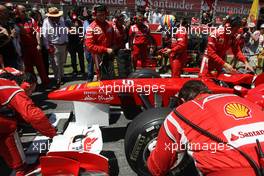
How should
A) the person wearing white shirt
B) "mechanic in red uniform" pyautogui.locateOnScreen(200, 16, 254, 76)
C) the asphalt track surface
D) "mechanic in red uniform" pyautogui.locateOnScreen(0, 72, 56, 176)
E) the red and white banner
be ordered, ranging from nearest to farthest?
"mechanic in red uniform" pyautogui.locateOnScreen(0, 72, 56, 176)
the asphalt track surface
"mechanic in red uniform" pyautogui.locateOnScreen(200, 16, 254, 76)
the person wearing white shirt
the red and white banner

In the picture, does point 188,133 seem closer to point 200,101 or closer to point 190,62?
point 200,101

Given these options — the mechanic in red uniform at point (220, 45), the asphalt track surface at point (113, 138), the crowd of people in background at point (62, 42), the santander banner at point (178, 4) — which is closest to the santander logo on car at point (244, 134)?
the asphalt track surface at point (113, 138)

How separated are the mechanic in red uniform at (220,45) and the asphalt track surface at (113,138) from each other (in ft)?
5.55

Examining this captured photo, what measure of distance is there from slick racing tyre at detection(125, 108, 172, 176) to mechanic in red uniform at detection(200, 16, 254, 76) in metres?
2.08

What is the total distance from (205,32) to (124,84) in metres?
8.21

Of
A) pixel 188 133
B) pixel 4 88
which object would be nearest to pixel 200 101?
pixel 188 133

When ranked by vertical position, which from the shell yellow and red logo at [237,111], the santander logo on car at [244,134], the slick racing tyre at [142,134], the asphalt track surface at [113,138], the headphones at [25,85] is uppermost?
the shell yellow and red logo at [237,111]

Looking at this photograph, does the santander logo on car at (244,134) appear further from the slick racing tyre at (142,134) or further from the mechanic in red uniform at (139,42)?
the mechanic in red uniform at (139,42)

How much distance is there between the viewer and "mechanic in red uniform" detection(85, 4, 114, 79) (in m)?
5.36

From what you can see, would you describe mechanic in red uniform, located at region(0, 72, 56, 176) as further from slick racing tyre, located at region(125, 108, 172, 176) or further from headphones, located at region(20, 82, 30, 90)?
slick racing tyre, located at region(125, 108, 172, 176)

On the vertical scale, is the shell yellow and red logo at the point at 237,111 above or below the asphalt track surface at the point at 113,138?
above

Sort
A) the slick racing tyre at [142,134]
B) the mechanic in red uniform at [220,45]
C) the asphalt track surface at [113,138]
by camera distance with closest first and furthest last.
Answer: the slick racing tyre at [142,134]
the asphalt track surface at [113,138]
the mechanic in red uniform at [220,45]

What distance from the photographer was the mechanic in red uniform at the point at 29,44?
627cm

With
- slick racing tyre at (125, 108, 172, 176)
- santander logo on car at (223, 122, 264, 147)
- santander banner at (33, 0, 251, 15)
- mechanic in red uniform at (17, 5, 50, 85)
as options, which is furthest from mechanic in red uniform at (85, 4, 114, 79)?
santander banner at (33, 0, 251, 15)
